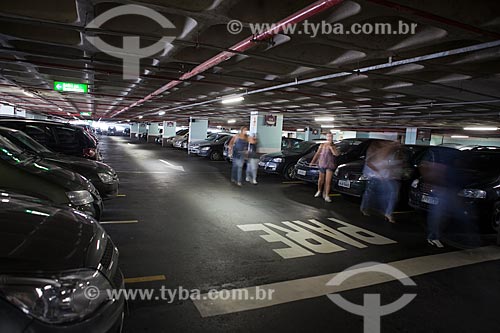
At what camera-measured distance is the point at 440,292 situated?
3.60 m

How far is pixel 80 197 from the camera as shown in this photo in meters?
4.22

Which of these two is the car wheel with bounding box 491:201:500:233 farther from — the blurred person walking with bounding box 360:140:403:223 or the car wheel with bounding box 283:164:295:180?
the car wheel with bounding box 283:164:295:180

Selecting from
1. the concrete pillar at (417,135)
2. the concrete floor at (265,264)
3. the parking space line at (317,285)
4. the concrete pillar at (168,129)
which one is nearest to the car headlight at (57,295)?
the concrete floor at (265,264)

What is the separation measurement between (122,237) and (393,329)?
3688 millimetres

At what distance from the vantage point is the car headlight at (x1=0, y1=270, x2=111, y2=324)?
5.34ft

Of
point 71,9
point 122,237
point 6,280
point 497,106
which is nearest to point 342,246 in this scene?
point 122,237

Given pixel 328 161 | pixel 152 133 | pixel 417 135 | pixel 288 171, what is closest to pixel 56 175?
pixel 328 161

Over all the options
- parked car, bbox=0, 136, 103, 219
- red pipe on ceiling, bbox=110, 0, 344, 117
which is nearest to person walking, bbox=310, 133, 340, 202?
red pipe on ceiling, bbox=110, 0, 344, 117

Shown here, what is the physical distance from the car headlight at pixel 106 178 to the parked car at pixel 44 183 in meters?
1.32

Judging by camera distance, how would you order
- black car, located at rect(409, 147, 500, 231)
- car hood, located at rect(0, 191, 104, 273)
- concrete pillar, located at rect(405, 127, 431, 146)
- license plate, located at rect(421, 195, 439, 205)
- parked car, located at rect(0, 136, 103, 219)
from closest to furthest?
car hood, located at rect(0, 191, 104, 273)
parked car, located at rect(0, 136, 103, 219)
black car, located at rect(409, 147, 500, 231)
license plate, located at rect(421, 195, 439, 205)
concrete pillar, located at rect(405, 127, 431, 146)

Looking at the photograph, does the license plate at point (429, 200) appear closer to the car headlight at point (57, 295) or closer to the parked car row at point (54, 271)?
the parked car row at point (54, 271)

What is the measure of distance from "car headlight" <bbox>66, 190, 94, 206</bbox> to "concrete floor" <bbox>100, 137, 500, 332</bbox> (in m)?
0.73

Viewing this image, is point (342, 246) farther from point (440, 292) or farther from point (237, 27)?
point (237, 27)

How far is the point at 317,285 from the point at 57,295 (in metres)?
2.68
